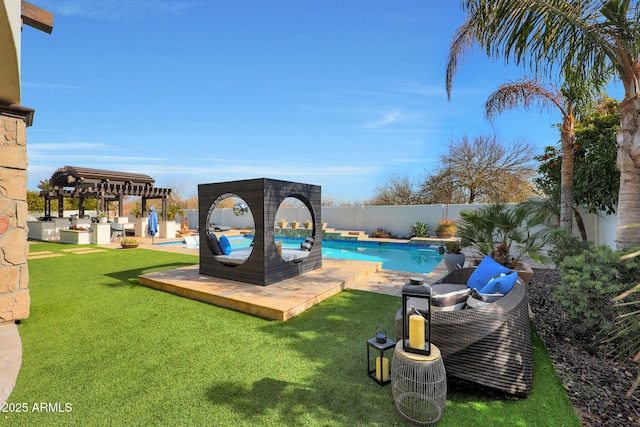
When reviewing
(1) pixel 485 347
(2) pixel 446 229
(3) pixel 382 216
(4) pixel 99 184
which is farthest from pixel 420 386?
(4) pixel 99 184

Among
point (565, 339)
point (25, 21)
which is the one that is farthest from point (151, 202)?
point (565, 339)

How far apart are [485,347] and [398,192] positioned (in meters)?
21.0

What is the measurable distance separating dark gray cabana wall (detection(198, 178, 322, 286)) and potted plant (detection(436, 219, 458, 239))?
1055 centimetres

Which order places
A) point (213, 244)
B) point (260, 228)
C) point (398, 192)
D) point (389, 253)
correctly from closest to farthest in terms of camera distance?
point (260, 228)
point (213, 244)
point (389, 253)
point (398, 192)

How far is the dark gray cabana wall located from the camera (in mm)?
5520

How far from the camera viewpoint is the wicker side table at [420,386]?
216 cm

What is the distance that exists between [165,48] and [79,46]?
7.08ft

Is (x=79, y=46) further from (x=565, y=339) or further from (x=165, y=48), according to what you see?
(x=565, y=339)

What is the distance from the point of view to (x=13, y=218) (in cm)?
396

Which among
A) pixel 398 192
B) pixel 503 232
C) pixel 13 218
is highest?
pixel 398 192

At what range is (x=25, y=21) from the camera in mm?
4070

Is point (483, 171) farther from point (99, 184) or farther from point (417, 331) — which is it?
point (99, 184)

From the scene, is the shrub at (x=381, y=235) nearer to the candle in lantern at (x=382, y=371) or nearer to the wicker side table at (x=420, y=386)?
the candle in lantern at (x=382, y=371)

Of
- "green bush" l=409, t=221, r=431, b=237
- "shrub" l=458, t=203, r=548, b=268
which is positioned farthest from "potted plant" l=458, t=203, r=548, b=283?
"green bush" l=409, t=221, r=431, b=237
